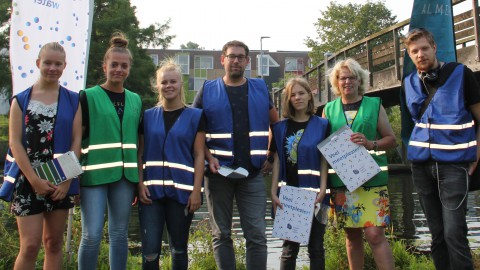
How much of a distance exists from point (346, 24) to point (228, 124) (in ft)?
125

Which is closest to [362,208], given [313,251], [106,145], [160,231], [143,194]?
[313,251]

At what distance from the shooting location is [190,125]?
4.07 metres

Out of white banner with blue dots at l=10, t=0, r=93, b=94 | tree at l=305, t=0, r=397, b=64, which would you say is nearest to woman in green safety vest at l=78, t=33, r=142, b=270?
white banner with blue dots at l=10, t=0, r=93, b=94

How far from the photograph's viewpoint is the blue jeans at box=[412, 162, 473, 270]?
12.1 ft

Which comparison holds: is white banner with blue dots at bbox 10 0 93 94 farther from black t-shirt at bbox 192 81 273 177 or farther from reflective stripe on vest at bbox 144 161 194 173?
black t-shirt at bbox 192 81 273 177

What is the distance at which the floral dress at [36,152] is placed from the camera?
3.57 m

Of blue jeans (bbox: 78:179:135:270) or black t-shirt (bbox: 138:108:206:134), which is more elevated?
black t-shirt (bbox: 138:108:206:134)

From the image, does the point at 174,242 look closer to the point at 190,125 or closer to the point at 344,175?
the point at 190,125

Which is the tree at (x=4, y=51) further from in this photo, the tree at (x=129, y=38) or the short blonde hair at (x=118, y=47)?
the short blonde hair at (x=118, y=47)

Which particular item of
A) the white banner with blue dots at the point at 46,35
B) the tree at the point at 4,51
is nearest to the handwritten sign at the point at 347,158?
the white banner with blue dots at the point at 46,35

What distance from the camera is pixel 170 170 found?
13.1ft

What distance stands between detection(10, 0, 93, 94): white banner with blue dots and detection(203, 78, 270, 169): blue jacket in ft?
5.15

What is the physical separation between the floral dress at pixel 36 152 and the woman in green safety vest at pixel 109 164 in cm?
23

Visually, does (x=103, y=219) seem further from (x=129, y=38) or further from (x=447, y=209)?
(x=129, y=38)
